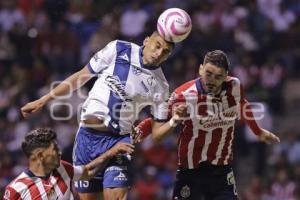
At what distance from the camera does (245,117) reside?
9.37m

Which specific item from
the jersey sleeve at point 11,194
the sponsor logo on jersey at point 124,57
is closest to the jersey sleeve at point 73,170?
the jersey sleeve at point 11,194

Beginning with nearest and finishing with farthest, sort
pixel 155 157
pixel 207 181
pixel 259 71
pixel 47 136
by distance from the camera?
pixel 47 136, pixel 207 181, pixel 155 157, pixel 259 71

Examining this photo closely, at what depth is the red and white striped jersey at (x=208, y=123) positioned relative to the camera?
905cm

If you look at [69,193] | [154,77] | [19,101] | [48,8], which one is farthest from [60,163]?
[48,8]

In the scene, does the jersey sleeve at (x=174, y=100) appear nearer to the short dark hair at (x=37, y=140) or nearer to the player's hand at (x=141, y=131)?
the player's hand at (x=141, y=131)

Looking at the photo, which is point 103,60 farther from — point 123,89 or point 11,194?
point 11,194

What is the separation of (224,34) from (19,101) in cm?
397

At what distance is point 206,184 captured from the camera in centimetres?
927

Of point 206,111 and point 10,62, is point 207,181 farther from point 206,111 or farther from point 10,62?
point 10,62

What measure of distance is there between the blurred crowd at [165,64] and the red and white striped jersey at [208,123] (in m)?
5.50

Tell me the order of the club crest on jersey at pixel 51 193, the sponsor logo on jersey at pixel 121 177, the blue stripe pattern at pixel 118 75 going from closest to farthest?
1. the club crest on jersey at pixel 51 193
2. the sponsor logo on jersey at pixel 121 177
3. the blue stripe pattern at pixel 118 75

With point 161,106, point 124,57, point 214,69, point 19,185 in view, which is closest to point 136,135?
point 161,106

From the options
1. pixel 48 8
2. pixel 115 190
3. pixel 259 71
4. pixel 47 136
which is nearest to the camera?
pixel 47 136

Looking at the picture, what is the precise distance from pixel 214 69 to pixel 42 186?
2.10m
